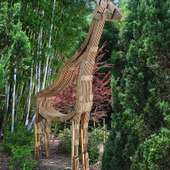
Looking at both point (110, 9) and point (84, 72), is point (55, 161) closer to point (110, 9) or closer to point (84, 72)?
point (84, 72)

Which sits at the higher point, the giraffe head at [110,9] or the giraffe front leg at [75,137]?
the giraffe head at [110,9]

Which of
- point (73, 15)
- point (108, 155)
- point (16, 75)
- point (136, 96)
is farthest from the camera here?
point (73, 15)

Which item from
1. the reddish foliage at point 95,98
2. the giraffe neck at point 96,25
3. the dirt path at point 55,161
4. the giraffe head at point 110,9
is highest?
the giraffe head at point 110,9

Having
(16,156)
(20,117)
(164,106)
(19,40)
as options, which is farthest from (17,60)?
(20,117)

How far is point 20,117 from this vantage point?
25.6 feet

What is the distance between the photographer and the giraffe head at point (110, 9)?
4461mm

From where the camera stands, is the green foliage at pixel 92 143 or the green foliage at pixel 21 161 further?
the green foliage at pixel 92 143

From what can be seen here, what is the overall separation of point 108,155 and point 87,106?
1.90ft

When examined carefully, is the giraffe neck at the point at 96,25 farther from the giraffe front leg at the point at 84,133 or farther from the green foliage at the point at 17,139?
the green foliage at the point at 17,139

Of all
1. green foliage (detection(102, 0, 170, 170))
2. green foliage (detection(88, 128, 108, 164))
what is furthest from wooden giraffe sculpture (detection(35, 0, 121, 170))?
green foliage (detection(88, 128, 108, 164))

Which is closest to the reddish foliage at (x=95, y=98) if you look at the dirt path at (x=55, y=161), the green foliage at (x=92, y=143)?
the green foliage at (x=92, y=143)

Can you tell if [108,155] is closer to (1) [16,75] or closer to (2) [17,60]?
(2) [17,60]

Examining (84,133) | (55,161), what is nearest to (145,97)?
(84,133)

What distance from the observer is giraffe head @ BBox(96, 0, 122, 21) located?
14.6 feet
